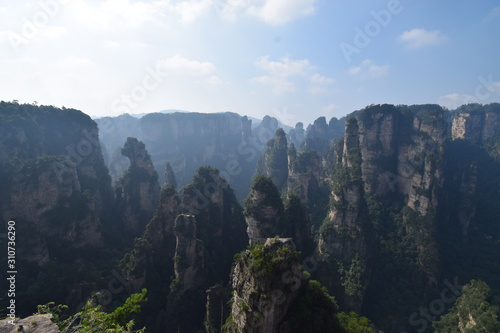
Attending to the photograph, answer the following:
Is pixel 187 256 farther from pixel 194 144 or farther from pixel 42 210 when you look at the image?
pixel 194 144

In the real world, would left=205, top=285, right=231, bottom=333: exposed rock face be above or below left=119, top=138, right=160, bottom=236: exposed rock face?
below

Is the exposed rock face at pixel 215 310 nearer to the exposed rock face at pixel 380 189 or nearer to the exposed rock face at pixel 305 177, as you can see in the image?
the exposed rock face at pixel 380 189

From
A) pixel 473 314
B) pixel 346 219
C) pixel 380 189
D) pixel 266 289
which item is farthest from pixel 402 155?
pixel 266 289

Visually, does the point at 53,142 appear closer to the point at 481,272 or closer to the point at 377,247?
the point at 377,247

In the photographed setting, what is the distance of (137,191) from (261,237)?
31631 millimetres

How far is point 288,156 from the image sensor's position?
286 ft

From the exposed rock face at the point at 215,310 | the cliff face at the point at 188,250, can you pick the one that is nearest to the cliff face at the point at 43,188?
the cliff face at the point at 188,250

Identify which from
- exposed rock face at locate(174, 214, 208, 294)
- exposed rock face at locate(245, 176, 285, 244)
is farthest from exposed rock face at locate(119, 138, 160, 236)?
exposed rock face at locate(245, 176, 285, 244)

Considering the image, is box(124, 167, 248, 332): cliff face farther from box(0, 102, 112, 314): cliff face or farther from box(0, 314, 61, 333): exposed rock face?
box(0, 314, 61, 333): exposed rock face

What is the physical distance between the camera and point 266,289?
17.9 m

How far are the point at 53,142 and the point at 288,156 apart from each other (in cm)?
6193

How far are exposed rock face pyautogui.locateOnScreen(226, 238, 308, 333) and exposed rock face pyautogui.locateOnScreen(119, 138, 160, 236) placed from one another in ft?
135

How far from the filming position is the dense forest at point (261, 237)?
89.7 ft

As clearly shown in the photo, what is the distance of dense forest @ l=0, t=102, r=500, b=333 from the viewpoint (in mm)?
27328
